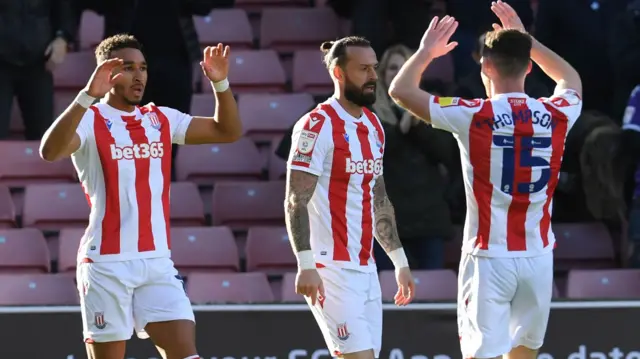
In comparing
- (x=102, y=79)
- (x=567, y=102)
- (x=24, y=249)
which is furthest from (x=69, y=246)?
(x=567, y=102)

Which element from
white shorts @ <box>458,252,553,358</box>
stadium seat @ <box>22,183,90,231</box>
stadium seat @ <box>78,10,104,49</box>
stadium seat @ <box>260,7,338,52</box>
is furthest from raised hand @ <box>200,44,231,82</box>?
stadium seat @ <box>78,10,104,49</box>

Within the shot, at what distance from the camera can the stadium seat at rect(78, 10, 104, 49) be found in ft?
39.7

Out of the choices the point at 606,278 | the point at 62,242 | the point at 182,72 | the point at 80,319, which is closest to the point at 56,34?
the point at 182,72

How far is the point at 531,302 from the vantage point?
6930mm

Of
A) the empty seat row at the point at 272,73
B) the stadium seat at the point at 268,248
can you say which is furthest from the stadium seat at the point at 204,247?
the empty seat row at the point at 272,73

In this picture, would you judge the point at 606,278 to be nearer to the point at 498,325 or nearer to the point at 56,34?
the point at 498,325

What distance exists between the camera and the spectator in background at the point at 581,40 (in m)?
10.7

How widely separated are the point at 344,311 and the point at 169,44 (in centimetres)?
393

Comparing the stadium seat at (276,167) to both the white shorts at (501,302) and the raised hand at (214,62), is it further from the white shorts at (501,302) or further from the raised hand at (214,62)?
the white shorts at (501,302)

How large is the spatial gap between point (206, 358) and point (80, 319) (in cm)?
78

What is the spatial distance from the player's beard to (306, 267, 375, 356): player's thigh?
851mm

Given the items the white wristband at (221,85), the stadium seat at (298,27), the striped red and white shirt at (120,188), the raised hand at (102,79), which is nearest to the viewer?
the raised hand at (102,79)

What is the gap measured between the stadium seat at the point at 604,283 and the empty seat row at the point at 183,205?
2.14 metres

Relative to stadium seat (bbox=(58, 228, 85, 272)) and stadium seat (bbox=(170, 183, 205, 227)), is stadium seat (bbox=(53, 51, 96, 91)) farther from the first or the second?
stadium seat (bbox=(58, 228, 85, 272))
